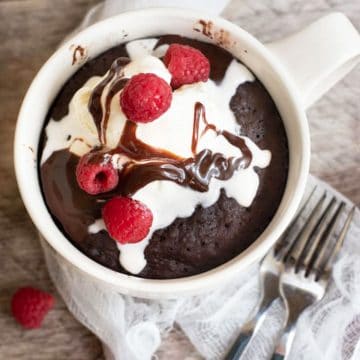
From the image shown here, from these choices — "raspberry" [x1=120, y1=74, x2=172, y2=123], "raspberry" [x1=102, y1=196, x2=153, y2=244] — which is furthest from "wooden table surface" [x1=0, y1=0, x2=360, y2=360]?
"raspberry" [x1=120, y1=74, x2=172, y2=123]

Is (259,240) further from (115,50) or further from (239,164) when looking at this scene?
(115,50)

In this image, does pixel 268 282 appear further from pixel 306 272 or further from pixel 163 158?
pixel 163 158

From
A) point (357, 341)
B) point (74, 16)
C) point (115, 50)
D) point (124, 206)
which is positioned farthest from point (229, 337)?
point (74, 16)

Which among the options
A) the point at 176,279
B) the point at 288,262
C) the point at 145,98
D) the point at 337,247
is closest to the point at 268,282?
the point at 288,262

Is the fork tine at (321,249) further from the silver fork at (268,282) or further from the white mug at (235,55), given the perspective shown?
the white mug at (235,55)

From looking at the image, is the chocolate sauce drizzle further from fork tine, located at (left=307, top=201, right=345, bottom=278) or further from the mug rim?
fork tine, located at (left=307, top=201, right=345, bottom=278)
